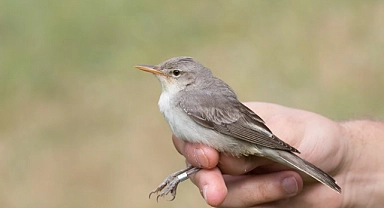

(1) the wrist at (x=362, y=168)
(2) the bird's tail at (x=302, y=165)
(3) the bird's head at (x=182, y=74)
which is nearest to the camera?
(2) the bird's tail at (x=302, y=165)

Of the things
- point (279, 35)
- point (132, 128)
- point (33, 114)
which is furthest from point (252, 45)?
point (33, 114)

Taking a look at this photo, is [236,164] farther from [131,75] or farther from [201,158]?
[131,75]

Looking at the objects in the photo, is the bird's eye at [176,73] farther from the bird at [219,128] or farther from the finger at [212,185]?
the finger at [212,185]

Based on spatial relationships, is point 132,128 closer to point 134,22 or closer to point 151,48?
point 151,48

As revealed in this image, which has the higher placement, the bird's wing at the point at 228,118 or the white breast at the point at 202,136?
the bird's wing at the point at 228,118

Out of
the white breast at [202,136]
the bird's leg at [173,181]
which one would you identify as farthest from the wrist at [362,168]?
the bird's leg at [173,181]

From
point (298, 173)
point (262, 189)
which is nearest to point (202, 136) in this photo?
point (262, 189)
